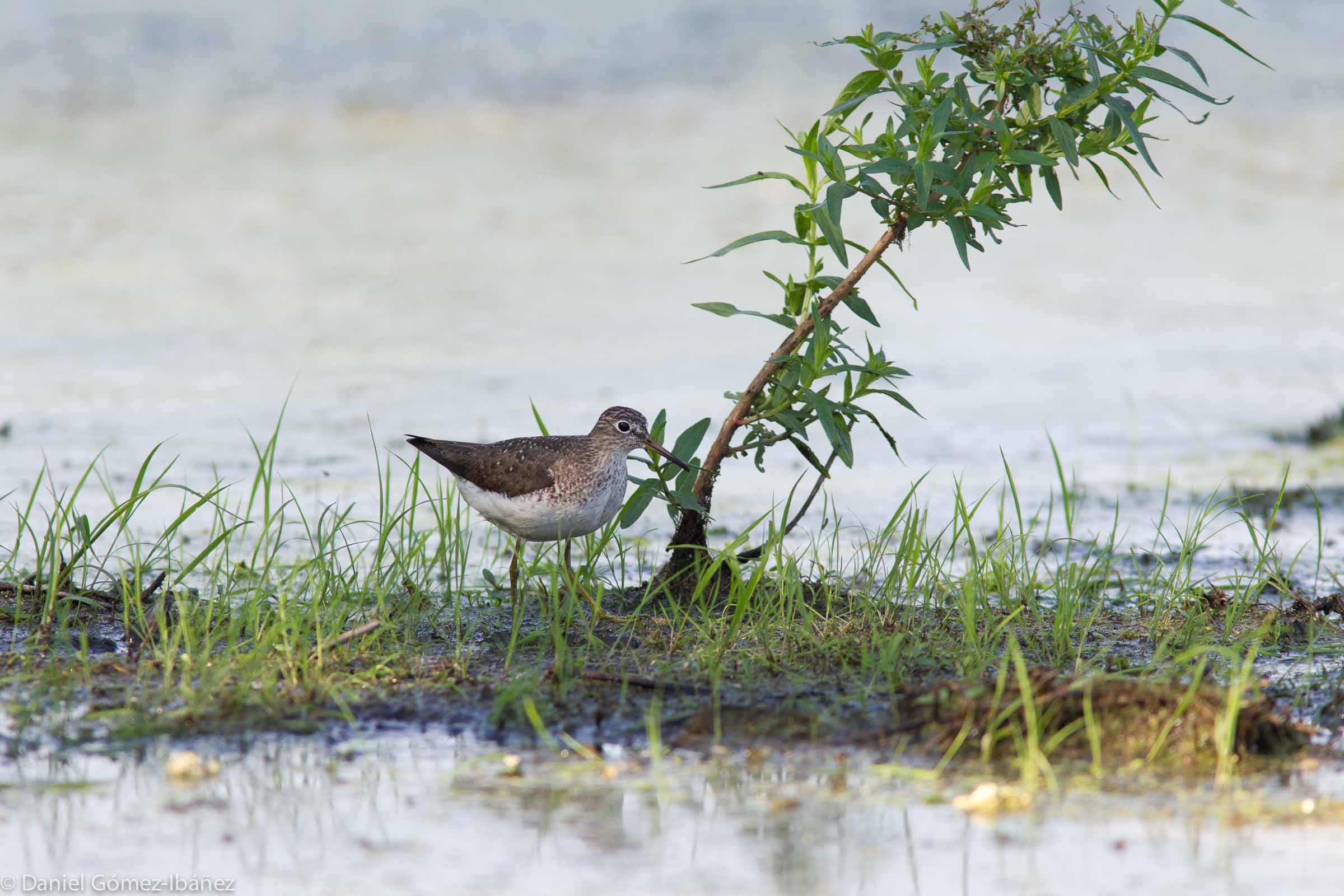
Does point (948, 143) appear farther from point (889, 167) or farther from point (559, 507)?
point (559, 507)

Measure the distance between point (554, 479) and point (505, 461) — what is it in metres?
0.33

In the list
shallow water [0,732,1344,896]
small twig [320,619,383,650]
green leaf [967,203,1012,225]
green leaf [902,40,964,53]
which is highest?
green leaf [902,40,964,53]

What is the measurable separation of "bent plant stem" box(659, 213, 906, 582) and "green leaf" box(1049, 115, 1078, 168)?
0.58 metres

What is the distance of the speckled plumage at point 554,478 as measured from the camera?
5484 millimetres

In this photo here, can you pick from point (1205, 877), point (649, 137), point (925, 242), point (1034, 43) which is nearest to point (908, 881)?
point (1205, 877)

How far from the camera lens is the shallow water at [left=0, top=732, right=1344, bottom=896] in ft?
10.7

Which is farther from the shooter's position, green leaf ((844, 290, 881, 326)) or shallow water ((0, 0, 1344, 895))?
green leaf ((844, 290, 881, 326))

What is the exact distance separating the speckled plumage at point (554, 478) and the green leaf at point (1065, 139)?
69.2 inches

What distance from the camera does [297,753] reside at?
4012mm

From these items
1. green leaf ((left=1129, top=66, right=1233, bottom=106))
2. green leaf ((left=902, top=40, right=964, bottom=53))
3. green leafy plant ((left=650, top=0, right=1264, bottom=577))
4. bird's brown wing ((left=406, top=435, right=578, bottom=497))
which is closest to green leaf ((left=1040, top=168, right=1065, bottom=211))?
green leafy plant ((left=650, top=0, right=1264, bottom=577))

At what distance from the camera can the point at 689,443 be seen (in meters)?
5.61

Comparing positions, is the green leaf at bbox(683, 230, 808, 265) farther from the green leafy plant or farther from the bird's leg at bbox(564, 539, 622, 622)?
the bird's leg at bbox(564, 539, 622, 622)

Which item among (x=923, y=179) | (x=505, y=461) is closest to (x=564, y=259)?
(x=505, y=461)

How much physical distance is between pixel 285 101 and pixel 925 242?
7184 mm
